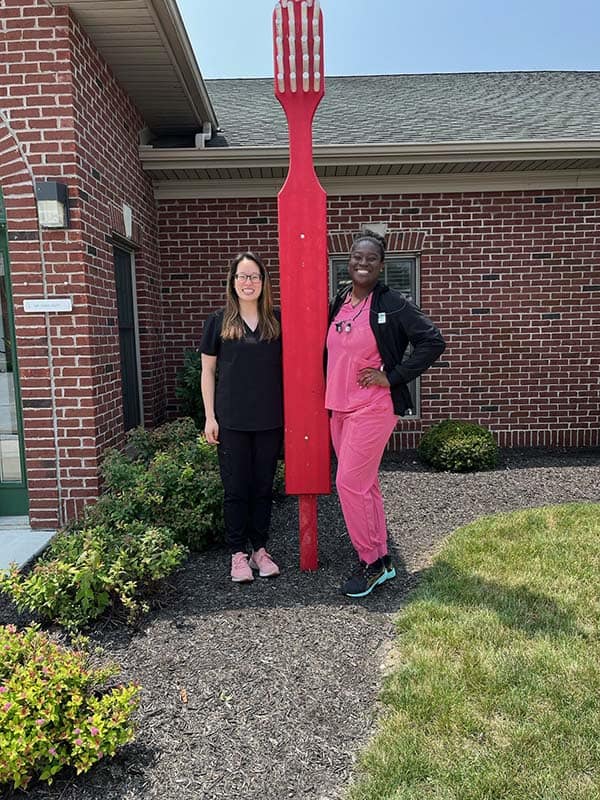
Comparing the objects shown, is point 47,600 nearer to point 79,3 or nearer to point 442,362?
point 79,3

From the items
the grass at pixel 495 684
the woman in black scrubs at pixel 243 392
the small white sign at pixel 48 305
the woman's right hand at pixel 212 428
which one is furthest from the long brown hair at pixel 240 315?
the grass at pixel 495 684

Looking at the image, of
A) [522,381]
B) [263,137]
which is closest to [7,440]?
[263,137]

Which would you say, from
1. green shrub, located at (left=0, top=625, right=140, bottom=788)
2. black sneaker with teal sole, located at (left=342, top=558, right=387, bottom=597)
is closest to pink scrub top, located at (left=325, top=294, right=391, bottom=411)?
black sneaker with teal sole, located at (left=342, top=558, right=387, bottom=597)

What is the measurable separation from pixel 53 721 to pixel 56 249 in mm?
3202

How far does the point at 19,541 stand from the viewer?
4.32 metres

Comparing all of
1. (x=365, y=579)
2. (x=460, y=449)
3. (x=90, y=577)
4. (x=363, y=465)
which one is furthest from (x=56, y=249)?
(x=460, y=449)

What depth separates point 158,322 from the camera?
684 centimetres

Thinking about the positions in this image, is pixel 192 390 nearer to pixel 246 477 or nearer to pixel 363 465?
pixel 246 477

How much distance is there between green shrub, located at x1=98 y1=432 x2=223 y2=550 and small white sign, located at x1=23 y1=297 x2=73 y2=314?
108cm

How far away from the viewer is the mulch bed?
2.15 metres

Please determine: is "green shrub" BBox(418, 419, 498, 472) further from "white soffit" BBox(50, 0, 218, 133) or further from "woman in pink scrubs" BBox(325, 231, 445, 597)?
"white soffit" BBox(50, 0, 218, 133)

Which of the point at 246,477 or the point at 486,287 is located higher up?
the point at 486,287

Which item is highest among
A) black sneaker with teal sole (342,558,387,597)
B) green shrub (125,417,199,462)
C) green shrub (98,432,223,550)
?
green shrub (125,417,199,462)

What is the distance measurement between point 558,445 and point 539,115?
3911 mm
